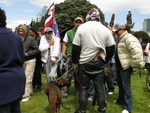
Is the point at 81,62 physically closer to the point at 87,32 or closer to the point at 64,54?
the point at 87,32

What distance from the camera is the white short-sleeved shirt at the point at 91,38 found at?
15.6 feet

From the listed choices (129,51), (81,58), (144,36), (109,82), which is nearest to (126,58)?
(129,51)

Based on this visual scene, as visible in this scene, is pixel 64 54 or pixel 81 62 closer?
pixel 81 62

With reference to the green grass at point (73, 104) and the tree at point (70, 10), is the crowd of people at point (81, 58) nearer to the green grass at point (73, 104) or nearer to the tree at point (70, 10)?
the green grass at point (73, 104)

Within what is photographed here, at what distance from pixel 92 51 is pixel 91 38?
242 mm

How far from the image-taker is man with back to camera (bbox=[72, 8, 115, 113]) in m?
4.76

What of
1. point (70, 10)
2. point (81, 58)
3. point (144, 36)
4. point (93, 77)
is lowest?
point (144, 36)

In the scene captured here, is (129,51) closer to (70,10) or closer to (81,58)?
(81,58)

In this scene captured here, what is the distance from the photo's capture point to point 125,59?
18.2ft

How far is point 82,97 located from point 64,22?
32.9 metres

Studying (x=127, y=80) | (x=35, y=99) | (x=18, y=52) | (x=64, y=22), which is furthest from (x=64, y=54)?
(x=64, y=22)

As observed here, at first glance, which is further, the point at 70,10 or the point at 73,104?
the point at 70,10

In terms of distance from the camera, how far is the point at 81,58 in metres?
4.91

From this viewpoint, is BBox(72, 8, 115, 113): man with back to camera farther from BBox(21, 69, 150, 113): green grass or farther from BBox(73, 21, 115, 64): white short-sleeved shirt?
BBox(21, 69, 150, 113): green grass
